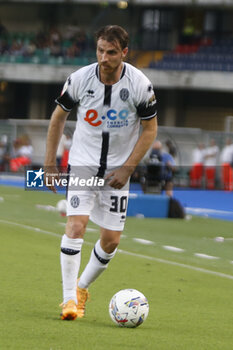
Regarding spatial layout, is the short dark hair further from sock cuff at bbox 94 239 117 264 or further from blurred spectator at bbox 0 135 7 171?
blurred spectator at bbox 0 135 7 171

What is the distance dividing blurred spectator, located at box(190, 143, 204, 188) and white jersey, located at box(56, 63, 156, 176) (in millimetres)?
22840

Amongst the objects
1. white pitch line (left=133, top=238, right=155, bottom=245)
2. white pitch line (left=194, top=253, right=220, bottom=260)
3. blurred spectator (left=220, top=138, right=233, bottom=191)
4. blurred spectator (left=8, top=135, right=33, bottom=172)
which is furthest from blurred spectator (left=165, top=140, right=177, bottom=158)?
white pitch line (left=194, top=253, right=220, bottom=260)

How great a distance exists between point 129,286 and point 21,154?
73.5ft

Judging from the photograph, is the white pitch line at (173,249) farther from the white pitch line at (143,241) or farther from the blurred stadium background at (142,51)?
the blurred stadium background at (142,51)

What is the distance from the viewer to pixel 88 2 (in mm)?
→ 44125

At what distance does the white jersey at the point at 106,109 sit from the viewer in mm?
6961

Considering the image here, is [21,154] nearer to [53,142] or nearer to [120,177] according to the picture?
[53,142]

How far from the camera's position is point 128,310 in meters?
6.87

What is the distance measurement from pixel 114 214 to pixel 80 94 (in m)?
1.01

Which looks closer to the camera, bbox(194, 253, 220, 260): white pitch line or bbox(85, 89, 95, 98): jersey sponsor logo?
bbox(85, 89, 95, 98): jersey sponsor logo

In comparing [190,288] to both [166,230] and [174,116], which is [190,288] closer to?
[166,230]

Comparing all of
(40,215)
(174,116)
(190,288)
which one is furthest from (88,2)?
(190,288)

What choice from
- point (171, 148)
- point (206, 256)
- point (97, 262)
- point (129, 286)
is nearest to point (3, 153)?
point (171, 148)

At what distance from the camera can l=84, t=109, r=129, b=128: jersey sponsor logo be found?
22.9ft
